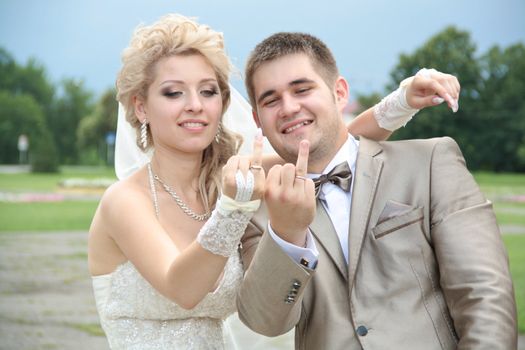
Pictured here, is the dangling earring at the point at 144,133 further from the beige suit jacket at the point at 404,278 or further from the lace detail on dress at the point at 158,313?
the beige suit jacket at the point at 404,278

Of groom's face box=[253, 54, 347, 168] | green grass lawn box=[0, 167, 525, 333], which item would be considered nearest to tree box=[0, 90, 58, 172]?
green grass lawn box=[0, 167, 525, 333]

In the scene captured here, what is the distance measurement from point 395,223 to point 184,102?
1.19 metres

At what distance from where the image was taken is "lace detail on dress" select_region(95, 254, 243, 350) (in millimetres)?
3670

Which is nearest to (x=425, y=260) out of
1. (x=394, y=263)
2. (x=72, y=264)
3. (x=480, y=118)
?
(x=394, y=263)

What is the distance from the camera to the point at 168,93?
3.54 meters

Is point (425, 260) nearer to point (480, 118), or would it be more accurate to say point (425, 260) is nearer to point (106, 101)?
point (480, 118)

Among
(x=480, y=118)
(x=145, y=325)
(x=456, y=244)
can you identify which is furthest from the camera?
(x=480, y=118)

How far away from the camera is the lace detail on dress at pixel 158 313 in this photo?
144 inches

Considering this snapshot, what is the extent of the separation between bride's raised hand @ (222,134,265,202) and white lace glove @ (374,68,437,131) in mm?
1272

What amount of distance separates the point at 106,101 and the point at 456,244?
76264mm

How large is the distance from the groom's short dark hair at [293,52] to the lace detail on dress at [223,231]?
3.52ft

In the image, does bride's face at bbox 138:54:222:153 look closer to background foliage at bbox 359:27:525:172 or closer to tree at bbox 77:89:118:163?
background foliage at bbox 359:27:525:172

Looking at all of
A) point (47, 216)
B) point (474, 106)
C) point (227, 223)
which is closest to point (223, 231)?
point (227, 223)

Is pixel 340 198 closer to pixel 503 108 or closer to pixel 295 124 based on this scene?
pixel 295 124
